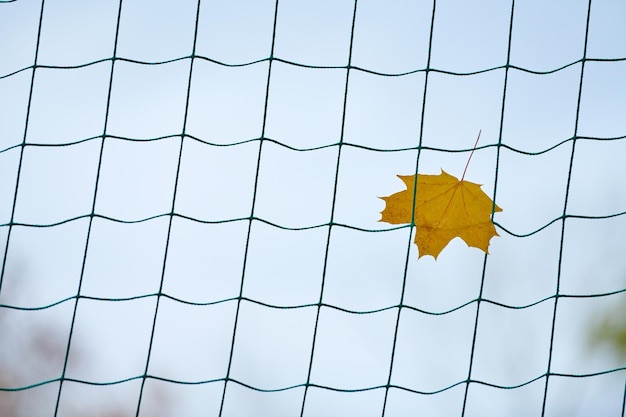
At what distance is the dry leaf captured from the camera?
6.02ft

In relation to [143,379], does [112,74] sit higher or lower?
higher

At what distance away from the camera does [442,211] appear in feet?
6.22

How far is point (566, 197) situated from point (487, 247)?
0.22 meters

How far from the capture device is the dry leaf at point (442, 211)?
1.83 metres

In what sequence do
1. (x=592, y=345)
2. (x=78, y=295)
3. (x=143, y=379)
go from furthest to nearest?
(x=592, y=345)
(x=78, y=295)
(x=143, y=379)

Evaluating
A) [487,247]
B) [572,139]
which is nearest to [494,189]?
[487,247]

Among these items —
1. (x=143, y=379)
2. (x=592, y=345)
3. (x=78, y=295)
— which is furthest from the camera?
(x=592, y=345)

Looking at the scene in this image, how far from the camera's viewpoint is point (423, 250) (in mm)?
1822

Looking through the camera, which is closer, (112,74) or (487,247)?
(487,247)

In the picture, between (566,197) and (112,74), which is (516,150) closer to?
(566,197)

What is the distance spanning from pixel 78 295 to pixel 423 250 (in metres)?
0.83

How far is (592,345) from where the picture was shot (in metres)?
3.30

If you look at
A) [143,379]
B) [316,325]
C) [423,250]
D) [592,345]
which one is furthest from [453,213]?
[592,345]

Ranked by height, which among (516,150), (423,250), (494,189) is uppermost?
(516,150)
